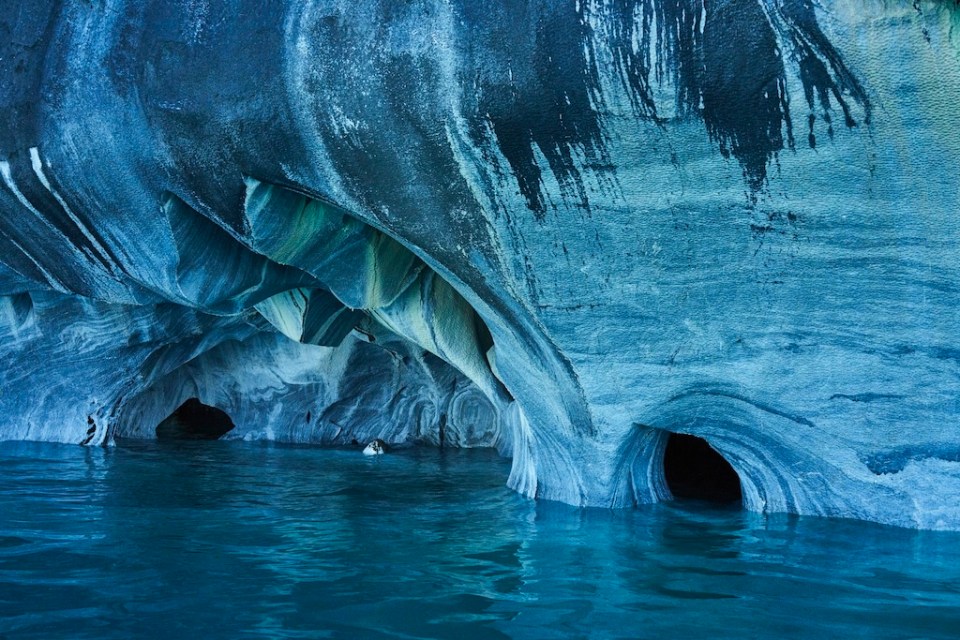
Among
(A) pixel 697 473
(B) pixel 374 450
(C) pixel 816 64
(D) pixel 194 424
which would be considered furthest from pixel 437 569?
(D) pixel 194 424

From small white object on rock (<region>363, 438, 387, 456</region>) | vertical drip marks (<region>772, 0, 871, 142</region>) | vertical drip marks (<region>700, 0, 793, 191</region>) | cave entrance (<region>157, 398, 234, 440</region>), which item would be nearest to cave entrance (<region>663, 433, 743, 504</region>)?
vertical drip marks (<region>700, 0, 793, 191</region>)

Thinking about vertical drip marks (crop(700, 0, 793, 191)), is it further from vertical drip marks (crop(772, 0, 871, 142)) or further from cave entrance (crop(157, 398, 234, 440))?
cave entrance (crop(157, 398, 234, 440))

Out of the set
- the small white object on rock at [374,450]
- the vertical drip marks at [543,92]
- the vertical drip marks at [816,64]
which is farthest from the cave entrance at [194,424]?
the vertical drip marks at [816,64]

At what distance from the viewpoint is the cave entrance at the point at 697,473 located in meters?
7.74

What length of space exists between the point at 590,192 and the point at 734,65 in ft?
3.78

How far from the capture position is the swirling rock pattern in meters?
4.77

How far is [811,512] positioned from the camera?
622 cm

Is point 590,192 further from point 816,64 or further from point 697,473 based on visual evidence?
point 697,473

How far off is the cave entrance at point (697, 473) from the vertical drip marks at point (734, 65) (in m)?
3.49

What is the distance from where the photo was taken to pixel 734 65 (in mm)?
4711

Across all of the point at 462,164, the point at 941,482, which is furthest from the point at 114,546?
the point at 941,482

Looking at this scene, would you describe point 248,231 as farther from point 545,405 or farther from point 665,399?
point 665,399

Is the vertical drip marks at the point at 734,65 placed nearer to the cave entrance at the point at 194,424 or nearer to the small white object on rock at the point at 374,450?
the small white object on rock at the point at 374,450

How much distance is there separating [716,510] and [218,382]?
30.6 feet
